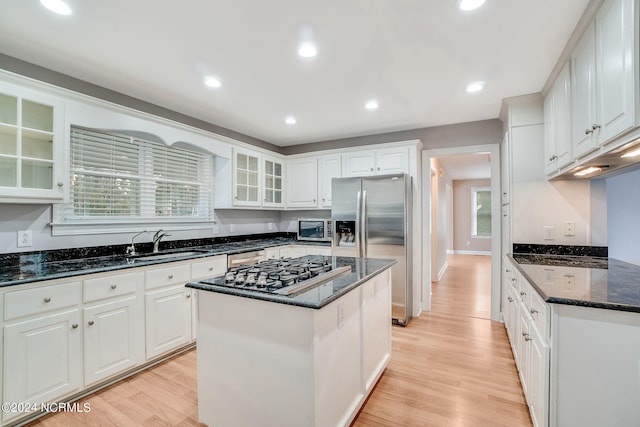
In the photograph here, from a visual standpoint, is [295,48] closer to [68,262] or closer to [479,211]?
[68,262]

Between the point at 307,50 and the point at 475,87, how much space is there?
1.67 m

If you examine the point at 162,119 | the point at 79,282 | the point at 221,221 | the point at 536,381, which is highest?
the point at 162,119

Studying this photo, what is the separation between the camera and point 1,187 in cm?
201

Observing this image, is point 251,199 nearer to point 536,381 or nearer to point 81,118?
point 81,118

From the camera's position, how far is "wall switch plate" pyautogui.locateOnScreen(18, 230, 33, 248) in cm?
227

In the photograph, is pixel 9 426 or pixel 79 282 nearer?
pixel 9 426

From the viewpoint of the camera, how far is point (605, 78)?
5.06 feet

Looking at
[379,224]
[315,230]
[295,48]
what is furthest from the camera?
[315,230]

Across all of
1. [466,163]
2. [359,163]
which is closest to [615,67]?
[359,163]

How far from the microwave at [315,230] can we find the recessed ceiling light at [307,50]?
2.46 m

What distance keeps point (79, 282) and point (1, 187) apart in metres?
0.82

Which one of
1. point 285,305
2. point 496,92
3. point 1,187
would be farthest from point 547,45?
point 1,187

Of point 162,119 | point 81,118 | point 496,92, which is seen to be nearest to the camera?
point 81,118

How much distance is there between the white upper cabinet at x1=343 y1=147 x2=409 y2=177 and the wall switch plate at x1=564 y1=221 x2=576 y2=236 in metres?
1.74
